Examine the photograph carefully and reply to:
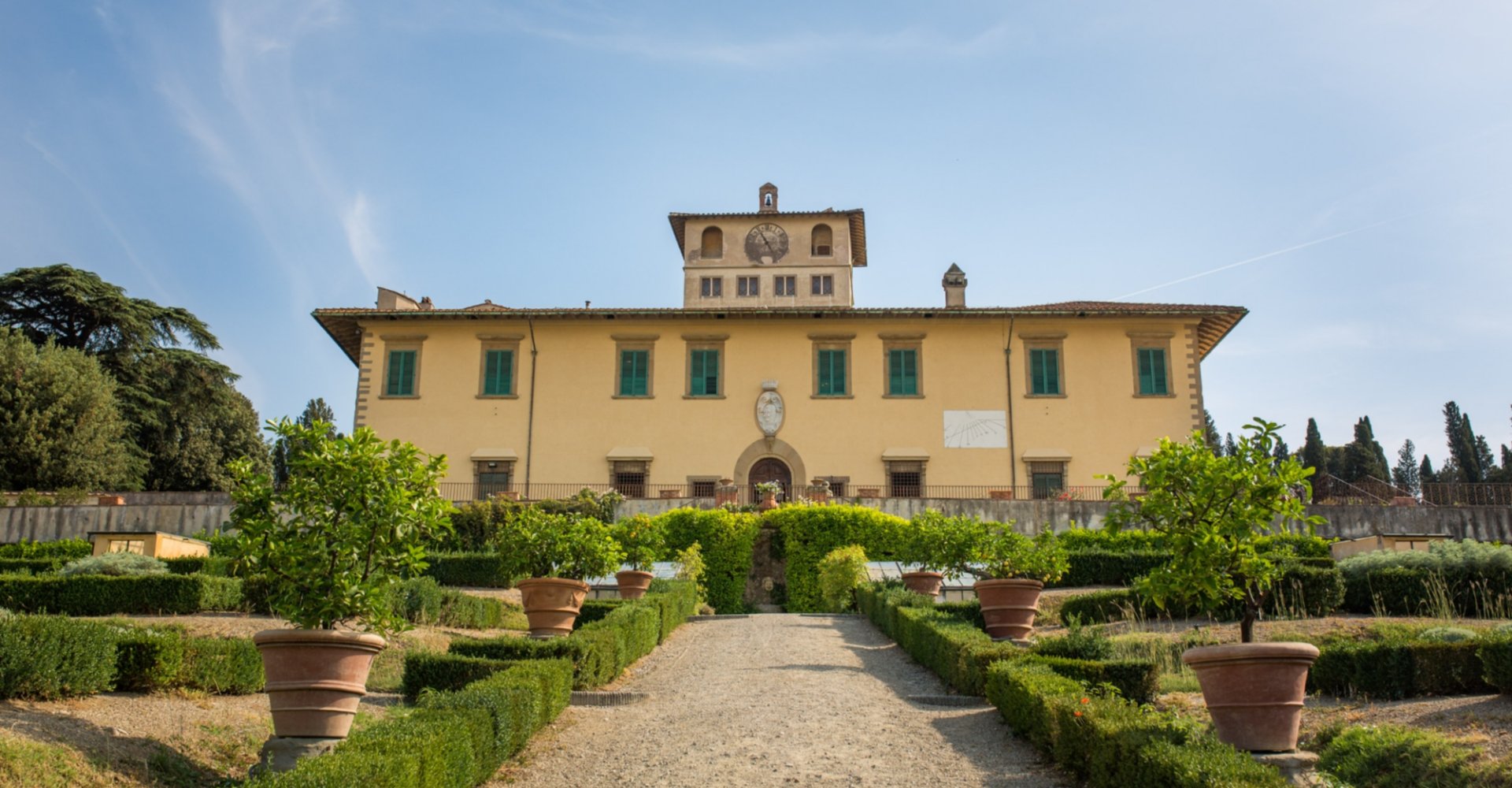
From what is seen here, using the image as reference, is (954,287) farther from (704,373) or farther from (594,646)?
(594,646)

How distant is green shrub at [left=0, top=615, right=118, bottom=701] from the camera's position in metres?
8.46

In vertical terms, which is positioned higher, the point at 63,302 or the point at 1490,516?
the point at 63,302

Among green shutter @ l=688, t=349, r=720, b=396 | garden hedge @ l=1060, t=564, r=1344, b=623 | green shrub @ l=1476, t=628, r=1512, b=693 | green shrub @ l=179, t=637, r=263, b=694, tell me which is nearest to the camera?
green shrub @ l=1476, t=628, r=1512, b=693

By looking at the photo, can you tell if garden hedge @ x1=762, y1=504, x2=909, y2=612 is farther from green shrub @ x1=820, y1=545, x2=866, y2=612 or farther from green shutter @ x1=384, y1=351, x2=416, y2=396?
green shutter @ x1=384, y1=351, x2=416, y2=396

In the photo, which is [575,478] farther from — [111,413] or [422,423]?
[111,413]

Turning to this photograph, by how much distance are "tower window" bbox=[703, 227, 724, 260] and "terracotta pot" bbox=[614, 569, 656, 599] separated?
83.4 feet

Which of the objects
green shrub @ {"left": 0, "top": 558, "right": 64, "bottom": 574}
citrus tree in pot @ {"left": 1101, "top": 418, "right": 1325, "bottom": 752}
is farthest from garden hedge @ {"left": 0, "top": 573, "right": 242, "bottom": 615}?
citrus tree in pot @ {"left": 1101, "top": 418, "right": 1325, "bottom": 752}

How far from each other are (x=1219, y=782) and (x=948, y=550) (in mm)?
10228

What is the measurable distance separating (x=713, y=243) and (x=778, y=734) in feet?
110

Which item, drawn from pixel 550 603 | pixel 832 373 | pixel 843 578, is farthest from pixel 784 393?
pixel 550 603

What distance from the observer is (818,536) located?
75.9 ft

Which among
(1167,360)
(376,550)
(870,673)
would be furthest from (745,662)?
(1167,360)

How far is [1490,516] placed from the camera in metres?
26.0

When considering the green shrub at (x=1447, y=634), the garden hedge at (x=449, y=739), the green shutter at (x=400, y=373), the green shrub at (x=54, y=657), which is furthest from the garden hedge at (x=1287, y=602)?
the green shutter at (x=400, y=373)
